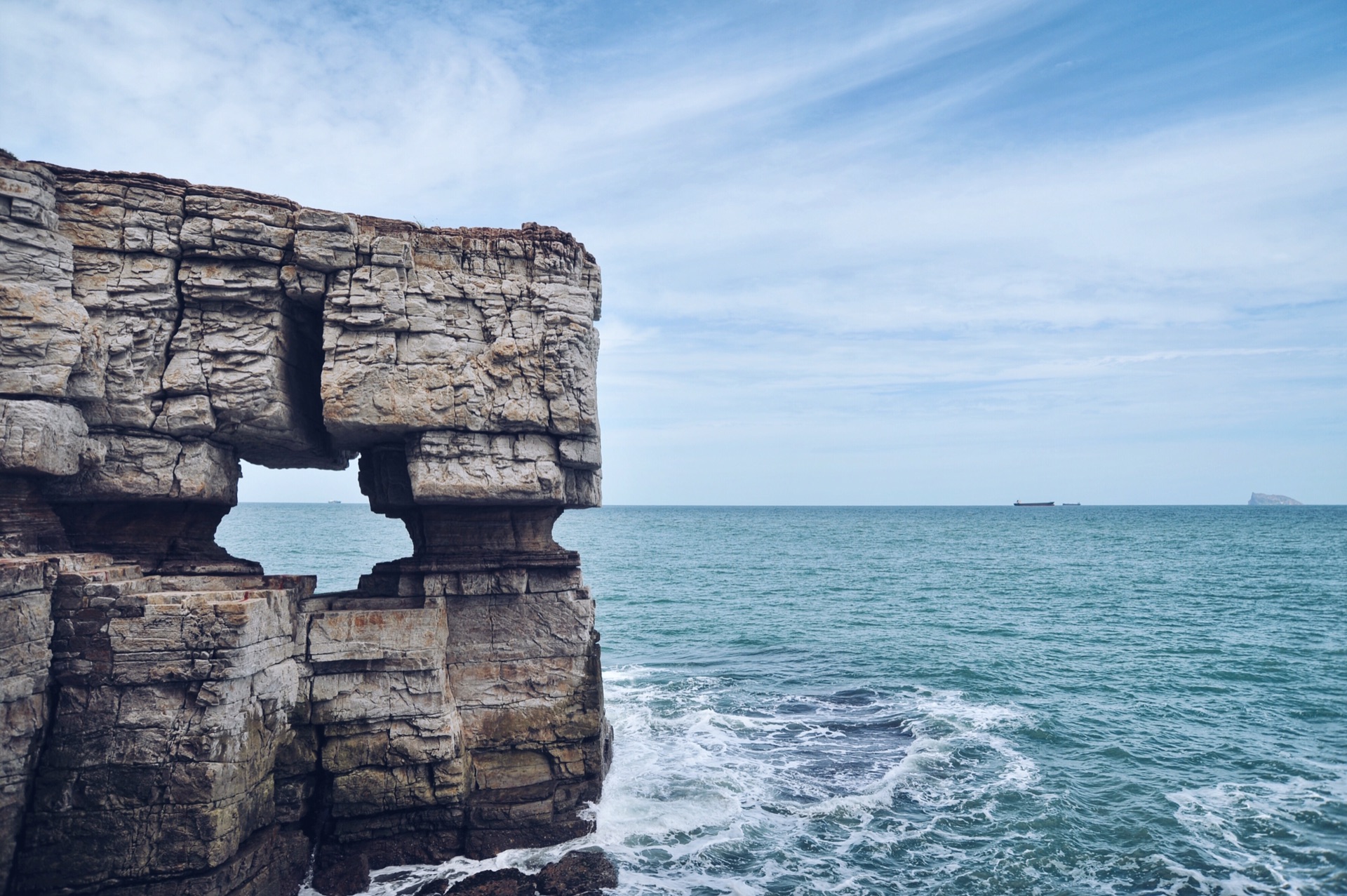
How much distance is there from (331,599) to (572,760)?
18.5 ft

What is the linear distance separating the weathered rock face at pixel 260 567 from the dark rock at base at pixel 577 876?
35.0 inches

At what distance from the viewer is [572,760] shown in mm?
16203

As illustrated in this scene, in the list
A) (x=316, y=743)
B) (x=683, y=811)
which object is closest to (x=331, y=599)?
(x=316, y=743)

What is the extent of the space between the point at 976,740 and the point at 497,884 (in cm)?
1430

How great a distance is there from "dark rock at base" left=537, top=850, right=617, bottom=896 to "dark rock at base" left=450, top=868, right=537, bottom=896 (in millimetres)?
226

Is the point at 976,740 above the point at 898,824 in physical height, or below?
above

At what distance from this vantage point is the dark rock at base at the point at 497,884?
551 inches

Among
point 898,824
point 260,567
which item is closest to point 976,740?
point 898,824

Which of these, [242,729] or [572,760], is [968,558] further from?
[242,729]

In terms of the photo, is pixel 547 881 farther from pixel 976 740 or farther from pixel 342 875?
pixel 976 740

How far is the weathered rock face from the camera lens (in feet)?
40.2

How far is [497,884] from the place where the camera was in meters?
14.2

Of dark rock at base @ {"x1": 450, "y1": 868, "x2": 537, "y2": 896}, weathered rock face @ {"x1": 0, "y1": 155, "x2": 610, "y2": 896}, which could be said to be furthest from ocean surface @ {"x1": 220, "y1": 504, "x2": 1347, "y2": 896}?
weathered rock face @ {"x1": 0, "y1": 155, "x2": 610, "y2": 896}

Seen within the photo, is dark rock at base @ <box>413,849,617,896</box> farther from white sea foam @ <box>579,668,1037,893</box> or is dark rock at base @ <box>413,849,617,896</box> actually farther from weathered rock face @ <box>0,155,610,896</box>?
weathered rock face @ <box>0,155,610,896</box>
